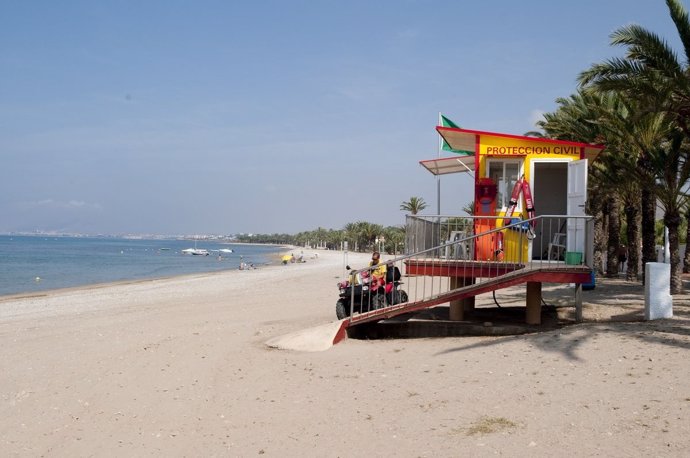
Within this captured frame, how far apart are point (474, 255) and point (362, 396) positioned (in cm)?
531

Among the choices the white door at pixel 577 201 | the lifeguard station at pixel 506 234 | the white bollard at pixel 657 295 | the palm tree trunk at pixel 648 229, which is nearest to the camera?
the white bollard at pixel 657 295

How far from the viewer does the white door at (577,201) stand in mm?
11531

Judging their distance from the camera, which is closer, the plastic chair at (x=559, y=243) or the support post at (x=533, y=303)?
the support post at (x=533, y=303)

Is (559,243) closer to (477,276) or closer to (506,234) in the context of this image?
(506,234)

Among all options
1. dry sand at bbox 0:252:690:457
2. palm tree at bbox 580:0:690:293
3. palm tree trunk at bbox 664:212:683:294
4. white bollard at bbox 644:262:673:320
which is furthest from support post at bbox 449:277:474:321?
palm tree trunk at bbox 664:212:683:294

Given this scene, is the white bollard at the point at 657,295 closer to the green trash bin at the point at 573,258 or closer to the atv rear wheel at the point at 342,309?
the green trash bin at the point at 573,258

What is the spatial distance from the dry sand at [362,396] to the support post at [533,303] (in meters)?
1.22

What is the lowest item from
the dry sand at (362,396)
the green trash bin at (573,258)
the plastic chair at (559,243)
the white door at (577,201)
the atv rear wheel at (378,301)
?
the dry sand at (362,396)

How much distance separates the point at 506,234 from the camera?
11.9 metres

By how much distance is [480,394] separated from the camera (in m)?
7.14

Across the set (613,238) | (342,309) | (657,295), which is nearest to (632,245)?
(613,238)

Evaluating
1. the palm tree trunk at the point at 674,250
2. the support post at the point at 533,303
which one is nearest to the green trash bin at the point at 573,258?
the support post at the point at 533,303

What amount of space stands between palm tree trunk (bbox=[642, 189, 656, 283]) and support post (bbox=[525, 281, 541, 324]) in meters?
10.0

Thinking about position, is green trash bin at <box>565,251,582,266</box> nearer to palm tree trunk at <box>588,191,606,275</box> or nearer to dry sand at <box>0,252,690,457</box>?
dry sand at <box>0,252,690,457</box>
